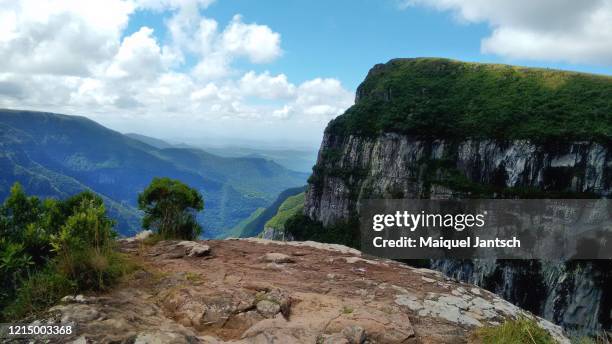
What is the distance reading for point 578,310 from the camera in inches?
3524

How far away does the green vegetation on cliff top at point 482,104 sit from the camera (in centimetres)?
9975

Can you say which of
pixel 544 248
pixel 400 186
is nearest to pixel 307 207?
pixel 400 186

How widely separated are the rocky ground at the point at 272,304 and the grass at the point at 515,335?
1.13 ft

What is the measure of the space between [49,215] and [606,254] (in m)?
116

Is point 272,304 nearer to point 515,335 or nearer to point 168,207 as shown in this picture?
point 515,335

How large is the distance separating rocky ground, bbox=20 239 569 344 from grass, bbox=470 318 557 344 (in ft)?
1.13

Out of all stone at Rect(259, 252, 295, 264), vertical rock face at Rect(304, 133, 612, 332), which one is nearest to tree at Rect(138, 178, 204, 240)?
stone at Rect(259, 252, 295, 264)

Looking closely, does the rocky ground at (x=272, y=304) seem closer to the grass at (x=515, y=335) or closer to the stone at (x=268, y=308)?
the stone at (x=268, y=308)

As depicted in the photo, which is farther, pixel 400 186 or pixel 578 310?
pixel 400 186

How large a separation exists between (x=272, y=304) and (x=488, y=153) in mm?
109220

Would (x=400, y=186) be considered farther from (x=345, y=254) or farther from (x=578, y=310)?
(x=345, y=254)

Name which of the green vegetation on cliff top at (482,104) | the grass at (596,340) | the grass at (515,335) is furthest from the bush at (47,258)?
the green vegetation on cliff top at (482,104)

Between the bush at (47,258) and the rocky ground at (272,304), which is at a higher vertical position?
the bush at (47,258)

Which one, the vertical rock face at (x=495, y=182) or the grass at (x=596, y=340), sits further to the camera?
the vertical rock face at (x=495, y=182)
